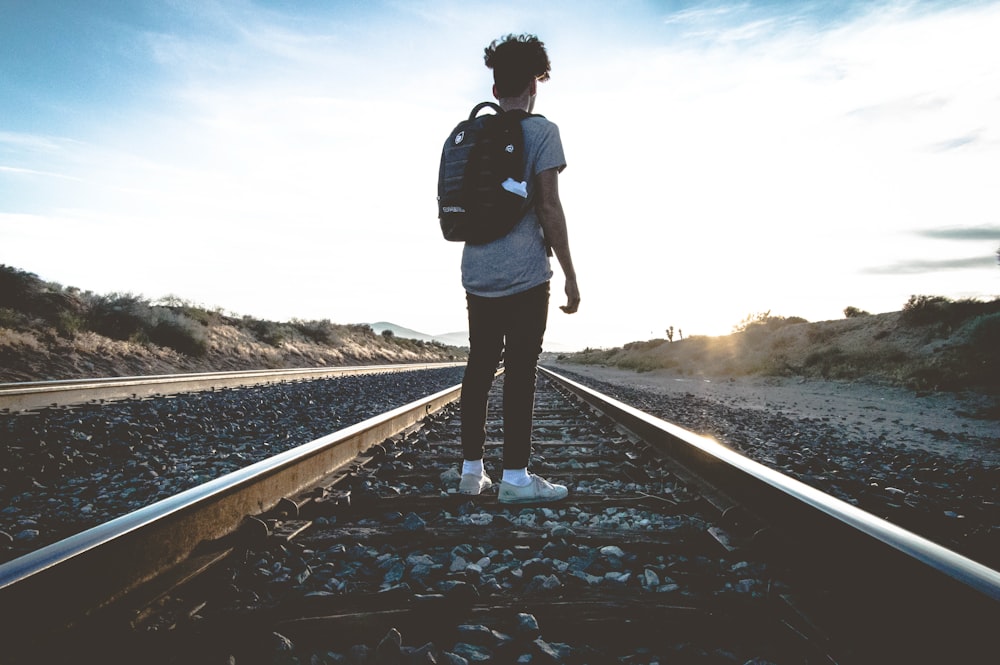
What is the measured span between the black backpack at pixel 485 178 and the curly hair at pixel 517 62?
21 centimetres

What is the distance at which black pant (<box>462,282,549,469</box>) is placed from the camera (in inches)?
101

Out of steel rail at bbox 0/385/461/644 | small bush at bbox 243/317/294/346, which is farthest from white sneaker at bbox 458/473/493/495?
small bush at bbox 243/317/294/346

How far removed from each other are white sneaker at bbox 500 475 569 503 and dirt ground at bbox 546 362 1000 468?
4303 millimetres

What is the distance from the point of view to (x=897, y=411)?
28.8ft

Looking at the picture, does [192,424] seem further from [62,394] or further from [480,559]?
[480,559]

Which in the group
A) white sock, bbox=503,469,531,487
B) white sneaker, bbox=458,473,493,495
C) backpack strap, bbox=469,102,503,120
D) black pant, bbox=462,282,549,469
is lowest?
white sneaker, bbox=458,473,493,495

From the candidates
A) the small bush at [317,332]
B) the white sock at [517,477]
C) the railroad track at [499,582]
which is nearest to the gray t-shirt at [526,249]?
the white sock at [517,477]

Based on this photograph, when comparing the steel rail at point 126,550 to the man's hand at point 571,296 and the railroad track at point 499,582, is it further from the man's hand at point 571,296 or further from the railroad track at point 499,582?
the man's hand at point 571,296

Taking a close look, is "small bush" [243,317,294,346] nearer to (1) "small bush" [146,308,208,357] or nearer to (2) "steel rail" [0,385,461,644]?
(1) "small bush" [146,308,208,357]

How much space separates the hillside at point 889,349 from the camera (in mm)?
11070

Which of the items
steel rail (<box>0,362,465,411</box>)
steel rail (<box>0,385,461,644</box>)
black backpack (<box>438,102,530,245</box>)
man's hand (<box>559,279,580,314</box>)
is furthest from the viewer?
steel rail (<box>0,362,465,411</box>)

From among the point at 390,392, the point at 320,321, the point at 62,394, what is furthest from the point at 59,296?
the point at 320,321

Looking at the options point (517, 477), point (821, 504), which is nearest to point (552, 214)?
point (517, 477)

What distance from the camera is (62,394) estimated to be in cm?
714
